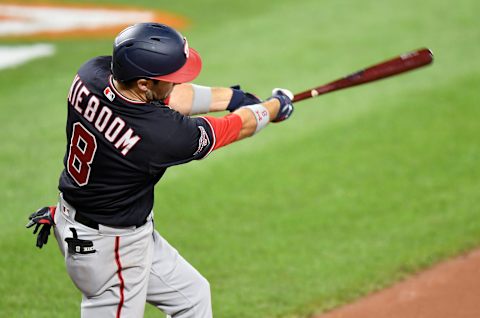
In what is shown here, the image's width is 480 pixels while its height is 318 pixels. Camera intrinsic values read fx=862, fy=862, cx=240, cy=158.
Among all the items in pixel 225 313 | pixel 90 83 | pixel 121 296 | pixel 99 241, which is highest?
pixel 90 83

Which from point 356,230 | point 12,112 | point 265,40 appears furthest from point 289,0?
point 356,230

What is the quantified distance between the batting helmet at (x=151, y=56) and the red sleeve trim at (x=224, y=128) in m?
0.32

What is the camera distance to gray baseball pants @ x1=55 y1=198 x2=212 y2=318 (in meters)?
4.67

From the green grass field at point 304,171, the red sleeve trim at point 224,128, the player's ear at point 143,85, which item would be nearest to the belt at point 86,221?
the red sleeve trim at point 224,128

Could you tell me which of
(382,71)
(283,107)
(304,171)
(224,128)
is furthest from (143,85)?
(304,171)

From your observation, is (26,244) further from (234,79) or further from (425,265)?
(234,79)

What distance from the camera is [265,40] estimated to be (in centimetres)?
1208

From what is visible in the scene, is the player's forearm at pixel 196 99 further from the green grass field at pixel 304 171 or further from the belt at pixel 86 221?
the green grass field at pixel 304 171

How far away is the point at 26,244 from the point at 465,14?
323 inches

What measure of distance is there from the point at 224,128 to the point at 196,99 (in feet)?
1.82

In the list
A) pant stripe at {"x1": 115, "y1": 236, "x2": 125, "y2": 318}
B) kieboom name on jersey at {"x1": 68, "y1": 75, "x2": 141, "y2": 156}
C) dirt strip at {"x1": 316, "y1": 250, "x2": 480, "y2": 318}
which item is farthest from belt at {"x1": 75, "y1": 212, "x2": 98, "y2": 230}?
dirt strip at {"x1": 316, "y1": 250, "x2": 480, "y2": 318}

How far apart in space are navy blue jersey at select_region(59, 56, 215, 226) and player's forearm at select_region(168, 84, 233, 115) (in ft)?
1.88

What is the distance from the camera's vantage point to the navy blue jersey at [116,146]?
174 inches

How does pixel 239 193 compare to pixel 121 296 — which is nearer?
pixel 121 296
